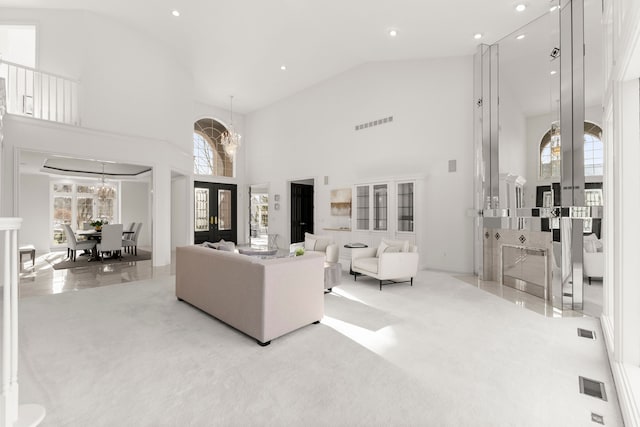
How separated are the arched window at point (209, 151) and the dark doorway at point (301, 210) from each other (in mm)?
2698

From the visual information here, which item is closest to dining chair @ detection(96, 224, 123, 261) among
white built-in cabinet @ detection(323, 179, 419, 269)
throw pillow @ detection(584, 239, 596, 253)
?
white built-in cabinet @ detection(323, 179, 419, 269)

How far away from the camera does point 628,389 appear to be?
1860mm

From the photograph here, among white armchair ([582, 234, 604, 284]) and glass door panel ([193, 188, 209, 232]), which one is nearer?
white armchair ([582, 234, 604, 284])

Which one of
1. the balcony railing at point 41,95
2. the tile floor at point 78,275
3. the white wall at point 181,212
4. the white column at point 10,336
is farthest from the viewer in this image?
the white wall at point 181,212

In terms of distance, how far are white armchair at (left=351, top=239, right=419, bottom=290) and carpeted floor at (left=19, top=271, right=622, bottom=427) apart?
89cm

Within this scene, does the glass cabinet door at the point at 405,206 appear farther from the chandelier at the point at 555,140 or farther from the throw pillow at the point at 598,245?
the throw pillow at the point at 598,245

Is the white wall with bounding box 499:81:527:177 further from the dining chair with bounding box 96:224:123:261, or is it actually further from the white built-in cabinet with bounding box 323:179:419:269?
the dining chair with bounding box 96:224:123:261

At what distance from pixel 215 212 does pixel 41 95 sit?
521 centimetres

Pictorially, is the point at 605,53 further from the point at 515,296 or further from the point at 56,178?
the point at 56,178

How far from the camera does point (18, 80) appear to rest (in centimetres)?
559

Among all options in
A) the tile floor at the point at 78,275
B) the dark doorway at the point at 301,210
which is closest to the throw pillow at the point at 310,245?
the tile floor at the point at 78,275

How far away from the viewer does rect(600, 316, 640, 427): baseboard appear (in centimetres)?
165

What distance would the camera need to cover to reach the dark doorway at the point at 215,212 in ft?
31.4

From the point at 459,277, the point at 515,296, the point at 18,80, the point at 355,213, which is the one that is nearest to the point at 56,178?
the point at 18,80
